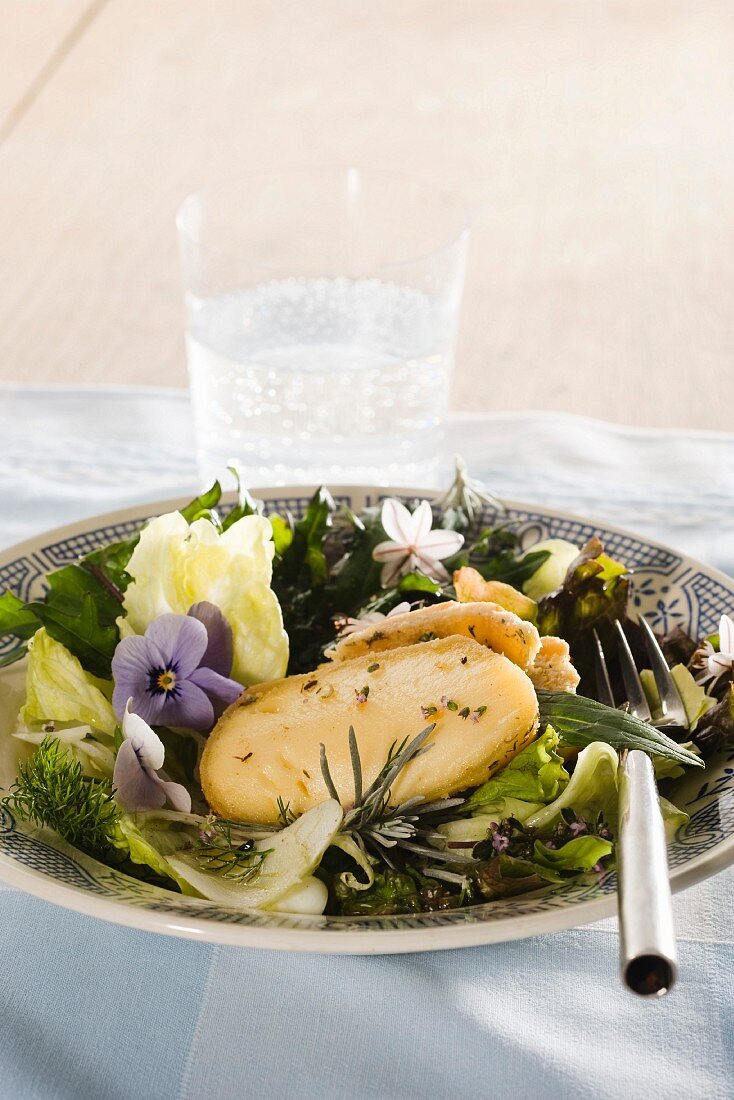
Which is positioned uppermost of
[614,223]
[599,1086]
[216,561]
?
[216,561]

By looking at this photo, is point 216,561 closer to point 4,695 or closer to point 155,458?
point 4,695

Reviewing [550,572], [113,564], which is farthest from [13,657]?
[550,572]

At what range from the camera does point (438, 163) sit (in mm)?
4566

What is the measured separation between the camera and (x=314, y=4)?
238 inches

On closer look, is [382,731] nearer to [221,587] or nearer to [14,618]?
[221,587]

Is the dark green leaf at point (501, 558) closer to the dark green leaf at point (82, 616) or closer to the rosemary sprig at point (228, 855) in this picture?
the dark green leaf at point (82, 616)

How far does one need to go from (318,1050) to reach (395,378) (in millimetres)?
1468

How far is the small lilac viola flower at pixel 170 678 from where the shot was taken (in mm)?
1396

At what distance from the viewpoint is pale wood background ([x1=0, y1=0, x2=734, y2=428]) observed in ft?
10.8

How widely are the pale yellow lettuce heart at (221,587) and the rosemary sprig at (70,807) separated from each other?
26cm

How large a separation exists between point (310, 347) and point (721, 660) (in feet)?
4.05

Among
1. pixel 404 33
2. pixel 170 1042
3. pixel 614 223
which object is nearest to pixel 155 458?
pixel 170 1042

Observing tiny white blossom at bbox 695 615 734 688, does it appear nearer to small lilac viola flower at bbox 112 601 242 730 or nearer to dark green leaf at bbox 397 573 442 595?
dark green leaf at bbox 397 573 442 595

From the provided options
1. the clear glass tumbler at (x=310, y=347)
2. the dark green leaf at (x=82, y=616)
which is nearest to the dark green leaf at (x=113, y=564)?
the dark green leaf at (x=82, y=616)
